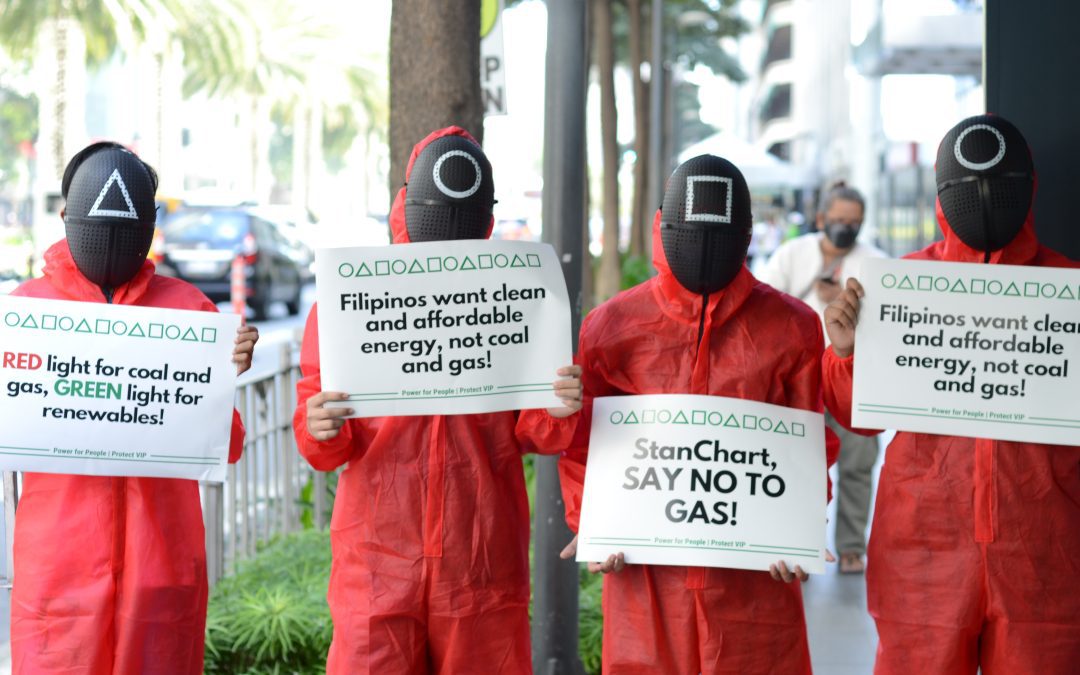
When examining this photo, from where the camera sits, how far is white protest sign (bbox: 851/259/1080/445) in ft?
11.4

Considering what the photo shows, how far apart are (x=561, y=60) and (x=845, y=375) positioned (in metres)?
2.34

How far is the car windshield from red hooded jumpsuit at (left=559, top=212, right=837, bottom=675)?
1826 cm

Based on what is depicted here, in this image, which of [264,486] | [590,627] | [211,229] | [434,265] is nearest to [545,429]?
[434,265]

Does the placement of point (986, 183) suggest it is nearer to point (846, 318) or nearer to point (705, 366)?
point (846, 318)

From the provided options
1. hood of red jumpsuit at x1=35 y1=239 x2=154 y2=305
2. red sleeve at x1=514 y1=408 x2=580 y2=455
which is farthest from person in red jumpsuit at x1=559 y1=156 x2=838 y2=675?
hood of red jumpsuit at x1=35 y1=239 x2=154 y2=305

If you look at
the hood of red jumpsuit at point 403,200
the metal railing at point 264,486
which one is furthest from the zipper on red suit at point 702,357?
the metal railing at point 264,486

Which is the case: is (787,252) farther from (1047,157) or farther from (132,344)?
(132,344)

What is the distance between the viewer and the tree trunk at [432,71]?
235 inches

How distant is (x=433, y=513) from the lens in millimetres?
3406

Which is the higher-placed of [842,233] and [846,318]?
[842,233]

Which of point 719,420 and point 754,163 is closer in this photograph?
point 719,420

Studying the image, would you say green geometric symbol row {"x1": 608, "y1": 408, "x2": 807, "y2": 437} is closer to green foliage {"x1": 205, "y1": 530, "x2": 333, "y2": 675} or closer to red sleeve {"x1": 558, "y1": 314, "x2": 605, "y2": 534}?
red sleeve {"x1": 558, "y1": 314, "x2": 605, "y2": 534}

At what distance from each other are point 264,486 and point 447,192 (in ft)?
13.2

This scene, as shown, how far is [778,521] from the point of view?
3.49m
